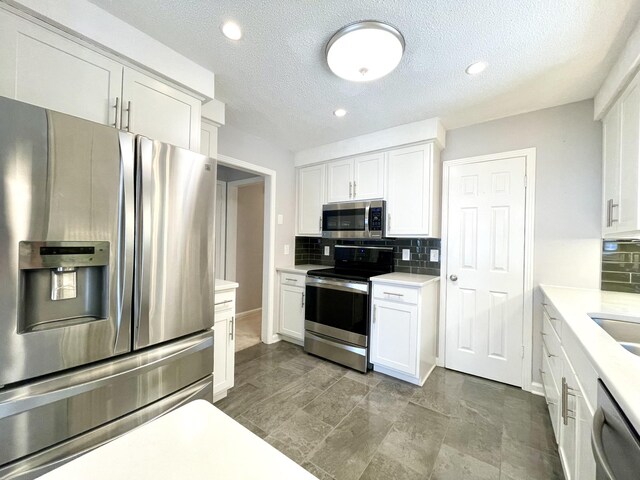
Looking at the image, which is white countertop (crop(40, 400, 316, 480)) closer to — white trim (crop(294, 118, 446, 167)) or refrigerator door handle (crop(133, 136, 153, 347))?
refrigerator door handle (crop(133, 136, 153, 347))

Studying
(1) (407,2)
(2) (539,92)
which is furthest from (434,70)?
(2) (539,92)

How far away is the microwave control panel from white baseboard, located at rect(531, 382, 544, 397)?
6.22ft

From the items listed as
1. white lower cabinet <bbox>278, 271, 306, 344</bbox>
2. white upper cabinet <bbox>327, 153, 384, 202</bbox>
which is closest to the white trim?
white upper cabinet <bbox>327, 153, 384, 202</bbox>

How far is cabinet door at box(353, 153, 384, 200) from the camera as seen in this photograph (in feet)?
9.46

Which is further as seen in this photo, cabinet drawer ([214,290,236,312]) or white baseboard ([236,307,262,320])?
white baseboard ([236,307,262,320])

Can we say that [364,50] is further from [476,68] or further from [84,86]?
[84,86]

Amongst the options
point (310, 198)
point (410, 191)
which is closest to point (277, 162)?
point (310, 198)

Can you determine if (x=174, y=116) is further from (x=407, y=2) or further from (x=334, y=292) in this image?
(x=334, y=292)

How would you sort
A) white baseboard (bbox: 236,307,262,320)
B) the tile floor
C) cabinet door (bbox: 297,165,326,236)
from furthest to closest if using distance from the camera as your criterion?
white baseboard (bbox: 236,307,262,320) < cabinet door (bbox: 297,165,326,236) < the tile floor

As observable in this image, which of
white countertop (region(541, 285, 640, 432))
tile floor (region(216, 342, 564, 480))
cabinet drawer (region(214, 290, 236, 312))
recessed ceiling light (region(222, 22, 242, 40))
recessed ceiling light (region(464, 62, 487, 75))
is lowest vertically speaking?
tile floor (region(216, 342, 564, 480))

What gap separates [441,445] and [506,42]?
2.46m

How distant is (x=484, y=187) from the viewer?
2496 millimetres

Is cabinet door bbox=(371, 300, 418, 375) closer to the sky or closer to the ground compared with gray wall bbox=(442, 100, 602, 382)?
closer to the ground

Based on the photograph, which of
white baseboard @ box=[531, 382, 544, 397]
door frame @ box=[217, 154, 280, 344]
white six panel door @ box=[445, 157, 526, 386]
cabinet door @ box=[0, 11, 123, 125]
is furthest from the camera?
door frame @ box=[217, 154, 280, 344]
